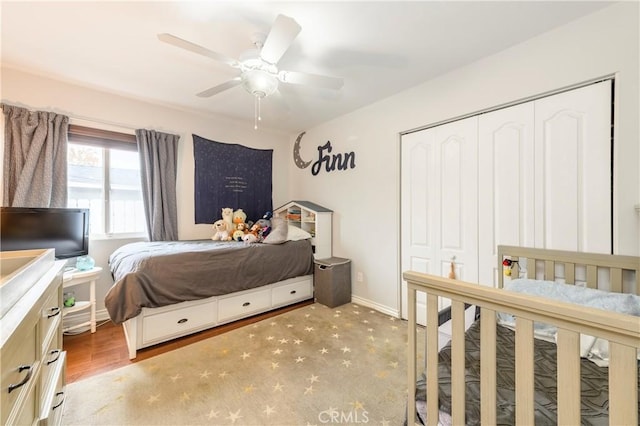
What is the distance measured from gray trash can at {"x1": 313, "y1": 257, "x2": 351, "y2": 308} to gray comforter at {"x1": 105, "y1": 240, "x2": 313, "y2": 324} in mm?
300

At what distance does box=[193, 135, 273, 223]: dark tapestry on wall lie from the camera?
10.9 ft

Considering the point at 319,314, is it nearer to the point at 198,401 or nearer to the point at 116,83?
the point at 198,401

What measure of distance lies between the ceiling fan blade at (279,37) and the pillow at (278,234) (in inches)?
72.4

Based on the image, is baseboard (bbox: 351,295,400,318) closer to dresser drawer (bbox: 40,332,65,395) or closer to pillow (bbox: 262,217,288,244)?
pillow (bbox: 262,217,288,244)

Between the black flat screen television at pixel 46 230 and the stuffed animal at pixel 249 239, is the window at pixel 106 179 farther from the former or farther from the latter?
the stuffed animal at pixel 249 239

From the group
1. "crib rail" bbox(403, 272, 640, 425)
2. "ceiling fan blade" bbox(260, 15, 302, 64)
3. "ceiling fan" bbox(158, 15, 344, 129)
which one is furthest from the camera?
"ceiling fan" bbox(158, 15, 344, 129)

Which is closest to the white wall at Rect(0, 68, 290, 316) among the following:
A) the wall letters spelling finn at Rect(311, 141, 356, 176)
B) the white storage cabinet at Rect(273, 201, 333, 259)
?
the wall letters spelling finn at Rect(311, 141, 356, 176)

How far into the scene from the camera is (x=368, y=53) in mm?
2012

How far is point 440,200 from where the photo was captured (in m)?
2.41

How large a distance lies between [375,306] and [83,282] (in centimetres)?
294

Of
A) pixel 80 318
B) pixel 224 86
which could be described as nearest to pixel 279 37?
pixel 224 86

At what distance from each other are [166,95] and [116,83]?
43 centimetres

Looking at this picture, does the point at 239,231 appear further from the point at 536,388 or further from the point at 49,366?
the point at 536,388

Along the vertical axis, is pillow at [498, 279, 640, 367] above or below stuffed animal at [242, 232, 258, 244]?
below
